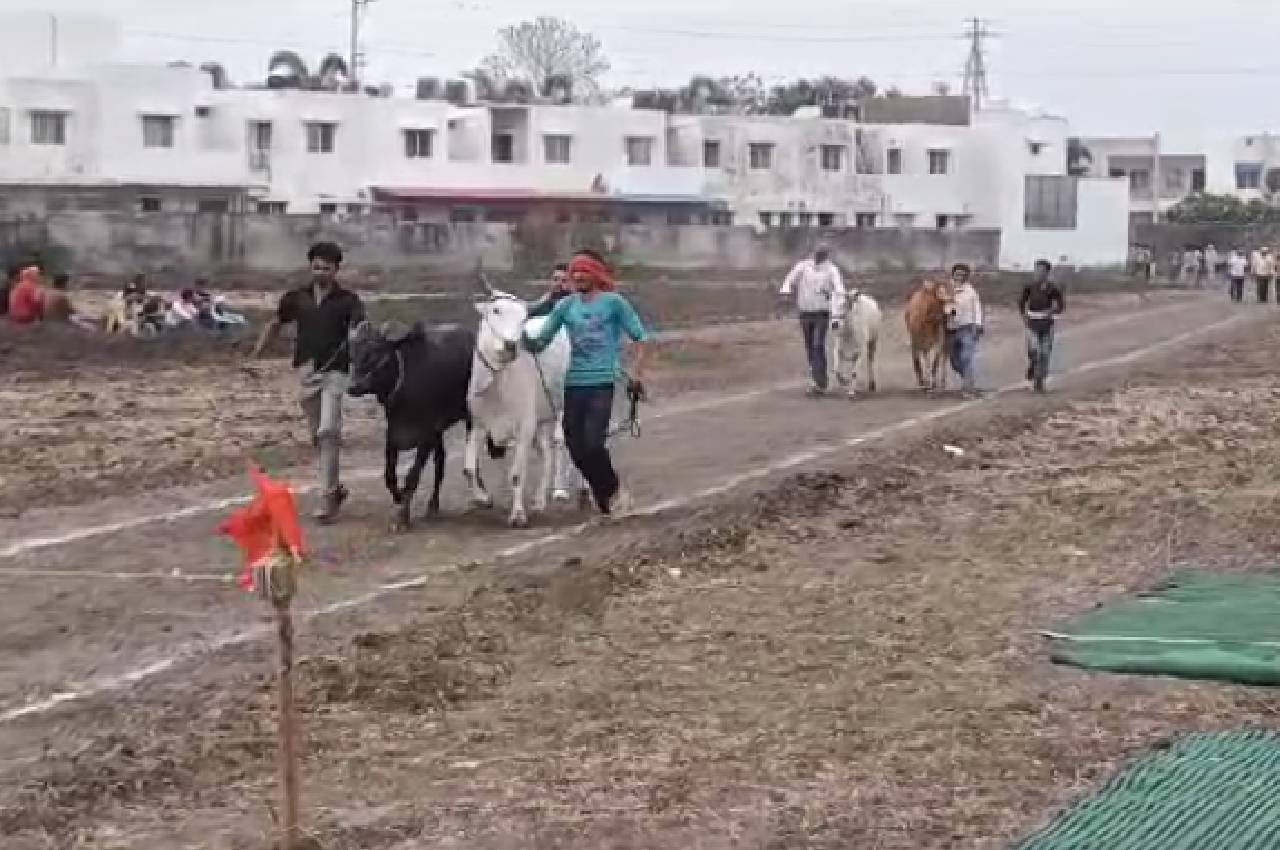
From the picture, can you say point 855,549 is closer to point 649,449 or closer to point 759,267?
point 649,449

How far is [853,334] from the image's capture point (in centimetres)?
2594

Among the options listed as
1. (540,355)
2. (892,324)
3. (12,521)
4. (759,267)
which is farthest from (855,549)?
(759,267)

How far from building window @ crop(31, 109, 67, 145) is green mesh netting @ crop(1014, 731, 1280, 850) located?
2725 inches

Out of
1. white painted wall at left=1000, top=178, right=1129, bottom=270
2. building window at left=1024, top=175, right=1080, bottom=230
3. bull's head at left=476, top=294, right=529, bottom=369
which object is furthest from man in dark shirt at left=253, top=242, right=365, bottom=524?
building window at left=1024, top=175, right=1080, bottom=230

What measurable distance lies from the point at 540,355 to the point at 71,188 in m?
59.5

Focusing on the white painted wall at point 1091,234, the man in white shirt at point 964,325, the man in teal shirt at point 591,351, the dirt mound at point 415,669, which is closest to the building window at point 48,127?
the white painted wall at point 1091,234

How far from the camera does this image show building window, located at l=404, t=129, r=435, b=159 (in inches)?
3292

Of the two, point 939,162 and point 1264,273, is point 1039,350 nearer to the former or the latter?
point 1264,273

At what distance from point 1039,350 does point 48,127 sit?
54.2m

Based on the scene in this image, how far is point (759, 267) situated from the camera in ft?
224

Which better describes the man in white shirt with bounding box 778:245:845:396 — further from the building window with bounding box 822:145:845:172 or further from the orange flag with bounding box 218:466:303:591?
the building window with bounding box 822:145:845:172

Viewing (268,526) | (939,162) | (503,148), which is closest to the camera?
(268,526)

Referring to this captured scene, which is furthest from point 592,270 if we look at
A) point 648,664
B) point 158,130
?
point 158,130

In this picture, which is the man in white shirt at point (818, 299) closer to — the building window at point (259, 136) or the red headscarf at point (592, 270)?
the red headscarf at point (592, 270)
